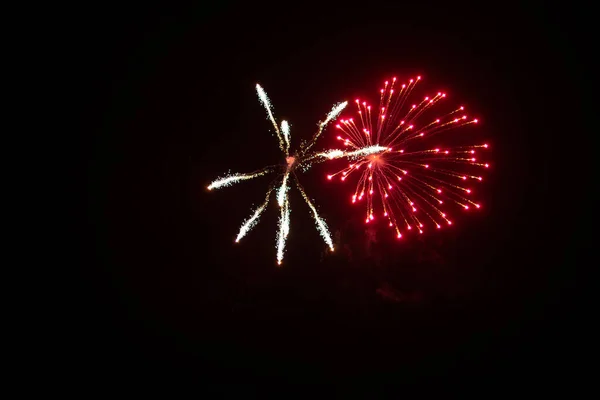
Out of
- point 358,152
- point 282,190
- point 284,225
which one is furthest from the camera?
point 284,225

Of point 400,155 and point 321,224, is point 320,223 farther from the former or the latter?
point 400,155

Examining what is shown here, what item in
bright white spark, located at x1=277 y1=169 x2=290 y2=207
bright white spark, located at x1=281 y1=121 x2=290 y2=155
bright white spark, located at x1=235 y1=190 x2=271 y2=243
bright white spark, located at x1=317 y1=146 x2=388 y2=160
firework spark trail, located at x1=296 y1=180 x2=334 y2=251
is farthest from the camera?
bright white spark, located at x1=235 y1=190 x2=271 y2=243

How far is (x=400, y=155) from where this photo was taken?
9.54m

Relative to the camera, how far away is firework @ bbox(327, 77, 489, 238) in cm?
920

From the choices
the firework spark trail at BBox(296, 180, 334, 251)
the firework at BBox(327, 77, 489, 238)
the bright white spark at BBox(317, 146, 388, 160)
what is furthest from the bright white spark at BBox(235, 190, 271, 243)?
the firework at BBox(327, 77, 489, 238)

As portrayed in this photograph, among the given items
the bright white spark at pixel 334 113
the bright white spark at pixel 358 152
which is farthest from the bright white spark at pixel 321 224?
the bright white spark at pixel 334 113

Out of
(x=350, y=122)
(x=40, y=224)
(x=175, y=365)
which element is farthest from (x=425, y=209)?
(x=40, y=224)

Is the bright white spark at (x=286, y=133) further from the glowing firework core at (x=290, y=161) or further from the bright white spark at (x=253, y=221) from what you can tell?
the bright white spark at (x=253, y=221)

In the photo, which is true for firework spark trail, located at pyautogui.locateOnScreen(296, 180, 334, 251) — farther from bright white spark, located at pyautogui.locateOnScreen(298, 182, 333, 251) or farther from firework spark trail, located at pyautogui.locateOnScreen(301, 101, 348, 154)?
firework spark trail, located at pyautogui.locateOnScreen(301, 101, 348, 154)

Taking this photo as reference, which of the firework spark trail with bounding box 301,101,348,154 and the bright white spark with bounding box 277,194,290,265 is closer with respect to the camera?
the firework spark trail with bounding box 301,101,348,154

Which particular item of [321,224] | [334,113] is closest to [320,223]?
[321,224]

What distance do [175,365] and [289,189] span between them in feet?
22.5

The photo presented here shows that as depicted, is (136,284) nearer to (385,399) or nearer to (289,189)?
(289,189)

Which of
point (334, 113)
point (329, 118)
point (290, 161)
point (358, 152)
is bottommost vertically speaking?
point (358, 152)
